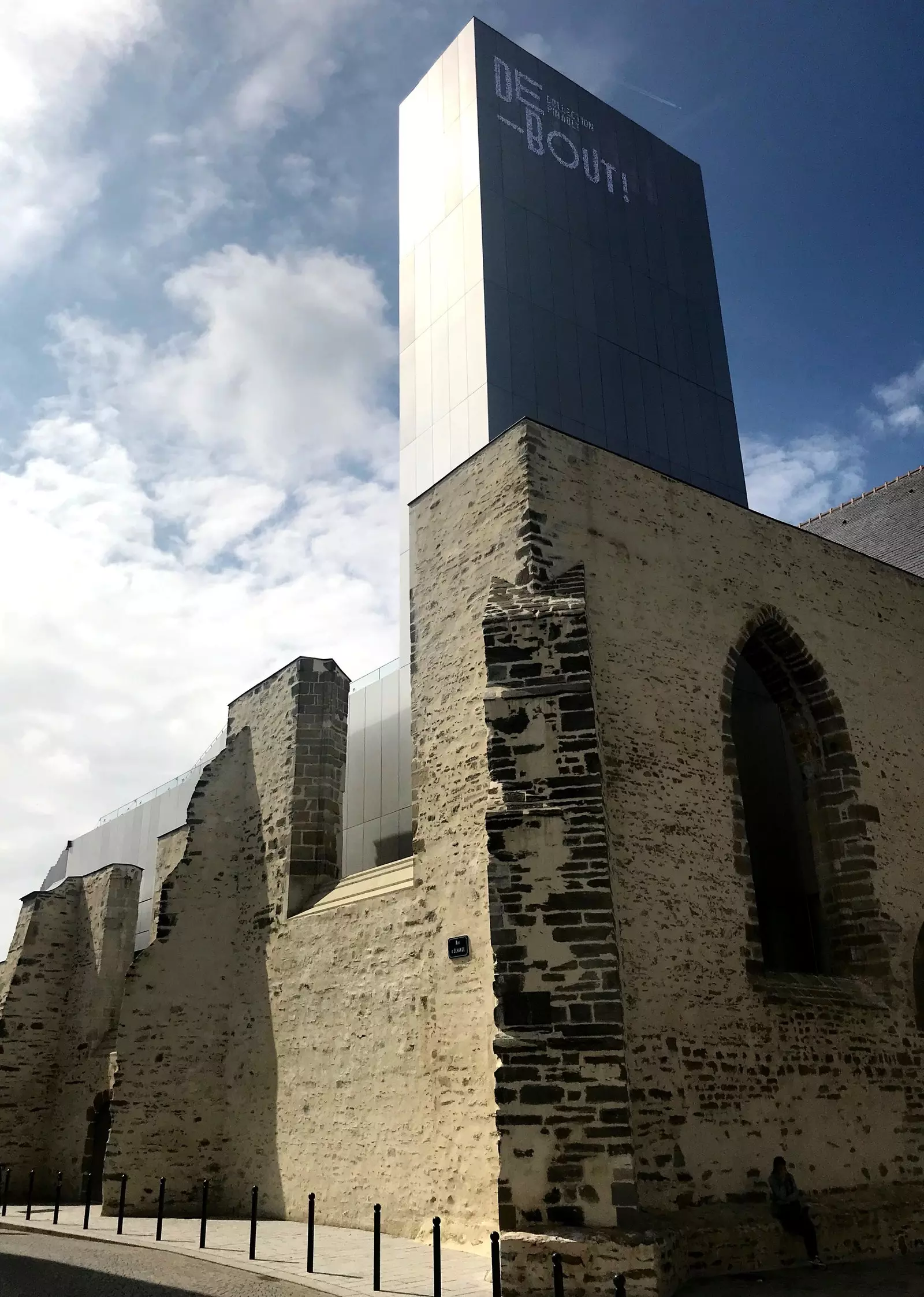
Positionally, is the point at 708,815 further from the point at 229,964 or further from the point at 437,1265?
the point at 229,964

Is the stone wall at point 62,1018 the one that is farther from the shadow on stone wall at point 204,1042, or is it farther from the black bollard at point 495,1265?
the black bollard at point 495,1265

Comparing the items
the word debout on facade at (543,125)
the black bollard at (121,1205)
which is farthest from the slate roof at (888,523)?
the black bollard at (121,1205)

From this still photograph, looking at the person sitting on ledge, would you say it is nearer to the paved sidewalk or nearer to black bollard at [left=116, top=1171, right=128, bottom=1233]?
the paved sidewalk

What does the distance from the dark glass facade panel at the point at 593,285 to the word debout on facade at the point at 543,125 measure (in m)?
0.03

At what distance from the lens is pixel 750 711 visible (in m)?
12.3

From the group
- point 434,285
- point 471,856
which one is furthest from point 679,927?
point 434,285

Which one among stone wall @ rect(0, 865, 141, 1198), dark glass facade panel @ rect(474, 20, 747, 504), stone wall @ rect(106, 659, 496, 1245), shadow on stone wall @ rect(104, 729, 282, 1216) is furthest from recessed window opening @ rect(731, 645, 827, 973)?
stone wall @ rect(0, 865, 141, 1198)

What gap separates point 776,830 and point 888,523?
243 inches

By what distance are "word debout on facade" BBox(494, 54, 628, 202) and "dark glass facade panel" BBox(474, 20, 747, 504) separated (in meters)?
0.03

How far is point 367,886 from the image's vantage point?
1046 centimetres

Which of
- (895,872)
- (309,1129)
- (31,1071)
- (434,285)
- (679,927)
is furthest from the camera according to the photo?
(434,285)

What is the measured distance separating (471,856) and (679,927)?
1.90 metres

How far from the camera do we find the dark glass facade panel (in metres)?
17.5

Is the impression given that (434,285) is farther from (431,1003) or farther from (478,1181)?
(478,1181)
